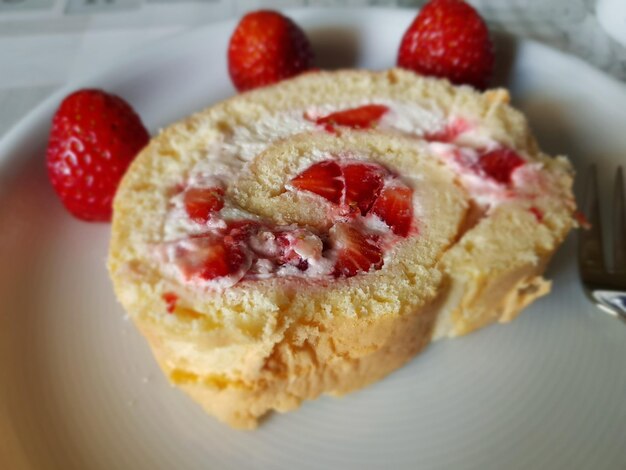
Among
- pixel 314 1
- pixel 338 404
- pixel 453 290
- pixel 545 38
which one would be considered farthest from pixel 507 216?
pixel 314 1

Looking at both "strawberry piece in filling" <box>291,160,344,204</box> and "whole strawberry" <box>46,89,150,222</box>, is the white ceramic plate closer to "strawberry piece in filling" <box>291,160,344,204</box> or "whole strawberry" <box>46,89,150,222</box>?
"whole strawberry" <box>46,89,150,222</box>

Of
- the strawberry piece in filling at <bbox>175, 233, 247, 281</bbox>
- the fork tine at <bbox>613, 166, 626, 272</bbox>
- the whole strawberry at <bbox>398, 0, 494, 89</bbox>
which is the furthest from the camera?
the whole strawberry at <bbox>398, 0, 494, 89</bbox>

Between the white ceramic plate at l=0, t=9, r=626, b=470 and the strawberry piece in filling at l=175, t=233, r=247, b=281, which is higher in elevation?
the strawberry piece in filling at l=175, t=233, r=247, b=281

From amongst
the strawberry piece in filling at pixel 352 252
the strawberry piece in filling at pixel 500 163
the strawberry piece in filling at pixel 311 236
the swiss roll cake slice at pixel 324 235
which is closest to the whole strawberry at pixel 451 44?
the swiss roll cake slice at pixel 324 235

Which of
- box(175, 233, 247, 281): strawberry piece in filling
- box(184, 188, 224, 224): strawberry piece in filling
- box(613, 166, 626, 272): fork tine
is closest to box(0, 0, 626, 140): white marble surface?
box(613, 166, 626, 272): fork tine

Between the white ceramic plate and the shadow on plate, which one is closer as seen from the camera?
the white ceramic plate

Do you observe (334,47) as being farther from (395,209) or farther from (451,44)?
(395,209)

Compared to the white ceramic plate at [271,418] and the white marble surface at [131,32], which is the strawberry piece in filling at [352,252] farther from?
the white marble surface at [131,32]
